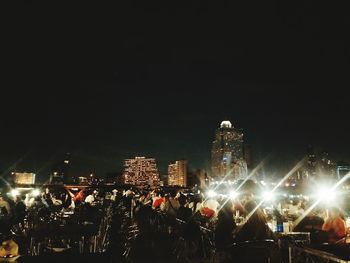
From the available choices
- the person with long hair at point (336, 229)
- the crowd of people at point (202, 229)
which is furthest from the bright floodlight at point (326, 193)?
the person with long hair at point (336, 229)

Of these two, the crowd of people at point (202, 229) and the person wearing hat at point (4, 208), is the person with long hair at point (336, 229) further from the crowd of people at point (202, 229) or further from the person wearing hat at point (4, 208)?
the person wearing hat at point (4, 208)

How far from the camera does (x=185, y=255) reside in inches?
440

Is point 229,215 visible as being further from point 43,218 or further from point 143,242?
point 43,218

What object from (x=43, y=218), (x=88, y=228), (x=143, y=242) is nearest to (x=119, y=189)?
(x=43, y=218)

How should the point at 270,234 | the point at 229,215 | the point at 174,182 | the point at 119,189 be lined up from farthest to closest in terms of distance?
the point at 174,182, the point at 119,189, the point at 229,215, the point at 270,234

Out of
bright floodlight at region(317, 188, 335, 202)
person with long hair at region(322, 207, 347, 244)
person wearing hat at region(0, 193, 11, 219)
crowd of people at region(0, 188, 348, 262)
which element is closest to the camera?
crowd of people at region(0, 188, 348, 262)

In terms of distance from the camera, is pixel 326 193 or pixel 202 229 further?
pixel 326 193

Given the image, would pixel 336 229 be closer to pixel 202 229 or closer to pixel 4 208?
pixel 202 229

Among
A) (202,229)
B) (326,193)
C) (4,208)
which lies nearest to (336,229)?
(326,193)

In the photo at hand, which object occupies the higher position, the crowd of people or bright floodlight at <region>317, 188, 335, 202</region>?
bright floodlight at <region>317, 188, 335, 202</region>

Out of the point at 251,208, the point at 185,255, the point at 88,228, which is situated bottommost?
the point at 185,255

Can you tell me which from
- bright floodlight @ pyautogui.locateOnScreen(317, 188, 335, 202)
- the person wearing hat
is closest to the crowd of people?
the person wearing hat

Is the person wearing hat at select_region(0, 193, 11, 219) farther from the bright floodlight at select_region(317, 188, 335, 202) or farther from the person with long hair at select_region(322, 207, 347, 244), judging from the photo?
the bright floodlight at select_region(317, 188, 335, 202)

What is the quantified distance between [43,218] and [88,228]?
4.72 metres
